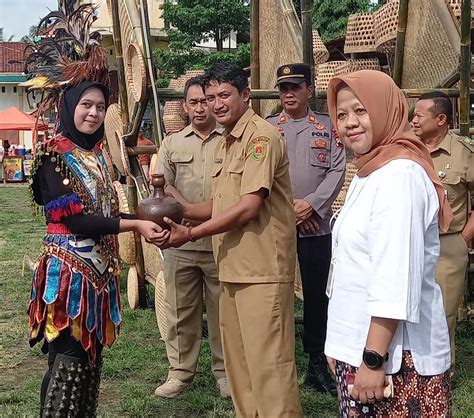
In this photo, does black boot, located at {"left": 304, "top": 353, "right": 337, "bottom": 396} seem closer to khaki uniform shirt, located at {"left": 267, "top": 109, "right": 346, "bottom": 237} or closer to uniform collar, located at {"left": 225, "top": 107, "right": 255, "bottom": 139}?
khaki uniform shirt, located at {"left": 267, "top": 109, "right": 346, "bottom": 237}

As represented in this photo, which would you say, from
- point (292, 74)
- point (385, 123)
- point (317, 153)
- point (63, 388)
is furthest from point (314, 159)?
point (385, 123)

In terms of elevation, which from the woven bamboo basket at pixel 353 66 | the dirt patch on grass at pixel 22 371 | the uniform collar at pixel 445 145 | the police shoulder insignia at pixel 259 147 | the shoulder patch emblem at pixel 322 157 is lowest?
the dirt patch on grass at pixel 22 371

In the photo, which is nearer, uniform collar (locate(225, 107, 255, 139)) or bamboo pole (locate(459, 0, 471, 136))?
uniform collar (locate(225, 107, 255, 139))

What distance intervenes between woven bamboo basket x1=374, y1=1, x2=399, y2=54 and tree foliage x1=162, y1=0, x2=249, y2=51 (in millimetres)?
13782

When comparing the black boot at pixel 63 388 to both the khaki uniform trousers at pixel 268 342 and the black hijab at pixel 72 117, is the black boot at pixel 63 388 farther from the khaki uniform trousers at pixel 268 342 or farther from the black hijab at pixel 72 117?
the black hijab at pixel 72 117

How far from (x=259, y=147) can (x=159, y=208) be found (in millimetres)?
538

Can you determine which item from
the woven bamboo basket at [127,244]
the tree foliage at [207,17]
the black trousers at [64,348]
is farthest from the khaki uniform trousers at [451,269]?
the tree foliage at [207,17]

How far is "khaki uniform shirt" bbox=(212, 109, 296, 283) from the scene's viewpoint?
10.2ft

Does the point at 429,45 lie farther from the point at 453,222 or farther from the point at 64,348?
the point at 64,348

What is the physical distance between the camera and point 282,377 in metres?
3.16

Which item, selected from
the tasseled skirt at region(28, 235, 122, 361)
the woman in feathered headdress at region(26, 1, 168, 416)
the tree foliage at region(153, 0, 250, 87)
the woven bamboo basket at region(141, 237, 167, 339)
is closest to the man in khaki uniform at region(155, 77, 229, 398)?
the woven bamboo basket at region(141, 237, 167, 339)

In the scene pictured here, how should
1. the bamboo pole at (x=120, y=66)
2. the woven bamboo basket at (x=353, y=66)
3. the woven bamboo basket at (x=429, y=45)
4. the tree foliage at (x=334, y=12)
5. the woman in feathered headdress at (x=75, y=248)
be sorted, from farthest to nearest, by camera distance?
the tree foliage at (x=334, y=12)
the bamboo pole at (x=120, y=66)
the woven bamboo basket at (x=353, y=66)
the woven bamboo basket at (x=429, y=45)
the woman in feathered headdress at (x=75, y=248)

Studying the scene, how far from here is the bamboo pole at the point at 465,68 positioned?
13.8 ft

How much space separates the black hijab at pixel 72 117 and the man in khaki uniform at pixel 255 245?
494mm
